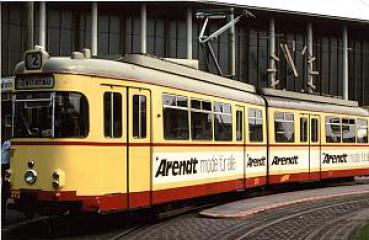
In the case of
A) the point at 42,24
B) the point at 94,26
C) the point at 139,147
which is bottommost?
the point at 139,147

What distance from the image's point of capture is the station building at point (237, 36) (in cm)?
4522

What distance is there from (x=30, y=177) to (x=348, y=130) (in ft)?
48.7

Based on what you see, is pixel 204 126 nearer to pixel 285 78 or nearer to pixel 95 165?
pixel 95 165

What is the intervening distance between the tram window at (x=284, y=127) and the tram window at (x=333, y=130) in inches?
84.6

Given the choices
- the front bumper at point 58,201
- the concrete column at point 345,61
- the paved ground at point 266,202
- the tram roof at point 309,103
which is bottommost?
the paved ground at point 266,202

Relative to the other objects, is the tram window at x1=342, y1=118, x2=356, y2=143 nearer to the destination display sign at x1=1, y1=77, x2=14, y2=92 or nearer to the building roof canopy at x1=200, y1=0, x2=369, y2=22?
the destination display sign at x1=1, y1=77, x2=14, y2=92

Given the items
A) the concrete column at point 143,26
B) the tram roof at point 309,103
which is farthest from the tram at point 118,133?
the concrete column at point 143,26

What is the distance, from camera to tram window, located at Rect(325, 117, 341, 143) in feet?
69.9

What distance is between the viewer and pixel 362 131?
23500 millimetres

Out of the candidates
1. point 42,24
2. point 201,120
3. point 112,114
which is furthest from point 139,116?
point 42,24

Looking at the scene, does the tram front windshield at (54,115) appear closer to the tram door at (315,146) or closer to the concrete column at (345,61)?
the tram door at (315,146)

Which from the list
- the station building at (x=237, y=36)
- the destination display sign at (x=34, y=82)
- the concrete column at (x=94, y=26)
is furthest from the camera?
the concrete column at (x=94, y=26)

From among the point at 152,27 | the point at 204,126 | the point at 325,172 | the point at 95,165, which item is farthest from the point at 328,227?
the point at 152,27

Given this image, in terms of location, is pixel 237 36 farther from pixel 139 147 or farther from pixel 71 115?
pixel 71 115
